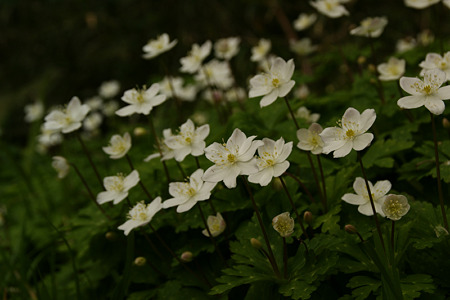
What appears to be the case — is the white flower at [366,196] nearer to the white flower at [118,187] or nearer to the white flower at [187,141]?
the white flower at [187,141]

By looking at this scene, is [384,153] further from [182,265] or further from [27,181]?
[27,181]

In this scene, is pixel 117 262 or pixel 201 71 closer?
pixel 117 262

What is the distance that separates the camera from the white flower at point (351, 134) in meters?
1.81

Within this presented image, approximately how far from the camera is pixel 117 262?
8.86 feet

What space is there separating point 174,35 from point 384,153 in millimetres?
5294

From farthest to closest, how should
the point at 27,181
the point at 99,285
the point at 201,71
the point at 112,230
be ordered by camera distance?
1. the point at 27,181
2. the point at 201,71
3. the point at 99,285
4. the point at 112,230

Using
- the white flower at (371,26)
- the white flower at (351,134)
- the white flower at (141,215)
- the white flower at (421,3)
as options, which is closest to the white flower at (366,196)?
the white flower at (351,134)

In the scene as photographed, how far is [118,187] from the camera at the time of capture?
7.94ft

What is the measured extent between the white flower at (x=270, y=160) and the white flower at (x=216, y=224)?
0.37m

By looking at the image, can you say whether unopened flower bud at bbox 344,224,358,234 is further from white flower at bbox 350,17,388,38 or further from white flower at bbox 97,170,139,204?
white flower at bbox 350,17,388,38

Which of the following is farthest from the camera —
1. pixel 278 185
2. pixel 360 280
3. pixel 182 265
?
pixel 182 265

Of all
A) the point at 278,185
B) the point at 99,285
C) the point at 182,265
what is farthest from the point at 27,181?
the point at 278,185

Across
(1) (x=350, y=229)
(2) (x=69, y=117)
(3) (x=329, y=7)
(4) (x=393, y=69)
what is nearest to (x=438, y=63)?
(4) (x=393, y=69)

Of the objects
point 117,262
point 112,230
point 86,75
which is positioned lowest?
point 86,75
